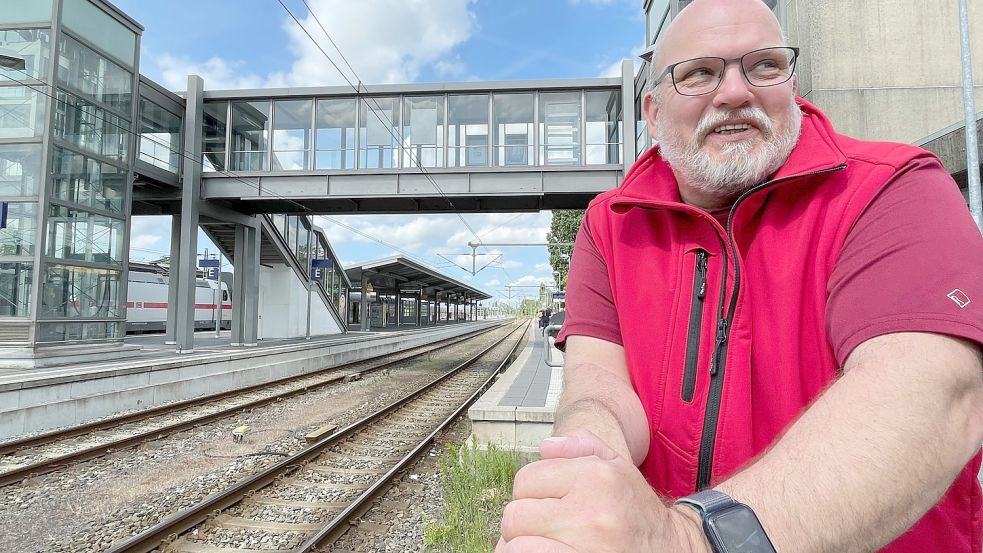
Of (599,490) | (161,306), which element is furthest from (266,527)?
(161,306)

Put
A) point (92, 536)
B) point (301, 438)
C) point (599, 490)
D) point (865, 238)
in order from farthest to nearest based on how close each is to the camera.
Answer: point (301, 438)
point (92, 536)
point (865, 238)
point (599, 490)

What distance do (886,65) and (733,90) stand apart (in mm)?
12031

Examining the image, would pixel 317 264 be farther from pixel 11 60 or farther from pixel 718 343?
pixel 718 343

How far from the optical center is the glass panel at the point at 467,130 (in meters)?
15.0

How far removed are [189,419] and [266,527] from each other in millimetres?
4998

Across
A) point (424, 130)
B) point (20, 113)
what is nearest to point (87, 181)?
point (20, 113)

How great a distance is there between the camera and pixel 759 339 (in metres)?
1.13

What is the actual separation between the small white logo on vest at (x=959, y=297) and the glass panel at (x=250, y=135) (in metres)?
16.7

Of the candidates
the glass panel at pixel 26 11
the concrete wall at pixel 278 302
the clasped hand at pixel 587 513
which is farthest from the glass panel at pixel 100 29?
the clasped hand at pixel 587 513

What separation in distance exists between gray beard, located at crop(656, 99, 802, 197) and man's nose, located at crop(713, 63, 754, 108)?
0.03 metres

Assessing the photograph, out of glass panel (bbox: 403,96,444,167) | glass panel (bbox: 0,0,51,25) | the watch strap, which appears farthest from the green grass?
glass panel (bbox: 0,0,51,25)

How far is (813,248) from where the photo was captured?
1108 mm

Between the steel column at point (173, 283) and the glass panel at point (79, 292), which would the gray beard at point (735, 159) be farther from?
the steel column at point (173, 283)

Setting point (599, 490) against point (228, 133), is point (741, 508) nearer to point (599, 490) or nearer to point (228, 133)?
point (599, 490)
